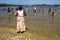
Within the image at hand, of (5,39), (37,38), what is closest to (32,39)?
(37,38)

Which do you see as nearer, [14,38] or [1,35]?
[14,38]

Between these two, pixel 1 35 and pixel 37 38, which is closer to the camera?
Answer: pixel 37 38

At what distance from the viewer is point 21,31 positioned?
14.9 m

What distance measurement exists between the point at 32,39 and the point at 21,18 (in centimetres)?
191

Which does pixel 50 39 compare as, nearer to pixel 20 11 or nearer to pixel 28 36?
pixel 28 36

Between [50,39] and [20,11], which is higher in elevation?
[20,11]

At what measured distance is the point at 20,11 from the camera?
14.5m

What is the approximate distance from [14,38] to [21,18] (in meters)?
1.63

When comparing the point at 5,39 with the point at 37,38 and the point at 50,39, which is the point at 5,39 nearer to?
the point at 37,38

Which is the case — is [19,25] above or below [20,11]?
below

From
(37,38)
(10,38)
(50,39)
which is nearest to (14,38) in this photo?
(10,38)

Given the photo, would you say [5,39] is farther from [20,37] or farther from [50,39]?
[50,39]

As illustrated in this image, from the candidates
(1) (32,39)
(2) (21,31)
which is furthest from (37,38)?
(2) (21,31)

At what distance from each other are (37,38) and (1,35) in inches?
95.3
